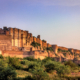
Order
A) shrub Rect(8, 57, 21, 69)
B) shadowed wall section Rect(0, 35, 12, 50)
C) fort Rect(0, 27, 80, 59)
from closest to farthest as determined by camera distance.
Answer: shrub Rect(8, 57, 21, 69) → fort Rect(0, 27, 80, 59) → shadowed wall section Rect(0, 35, 12, 50)

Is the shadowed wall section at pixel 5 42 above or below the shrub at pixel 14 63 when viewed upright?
above

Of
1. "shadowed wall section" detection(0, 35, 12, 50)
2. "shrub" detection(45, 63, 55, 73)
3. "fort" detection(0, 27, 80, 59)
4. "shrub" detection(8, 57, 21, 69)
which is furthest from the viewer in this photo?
"shadowed wall section" detection(0, 35, 12, 50)

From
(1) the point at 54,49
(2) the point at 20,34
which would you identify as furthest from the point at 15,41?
(1) the point at 54,49

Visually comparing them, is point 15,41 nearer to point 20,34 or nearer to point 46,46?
point 20,34

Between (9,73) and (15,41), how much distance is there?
22305 mm

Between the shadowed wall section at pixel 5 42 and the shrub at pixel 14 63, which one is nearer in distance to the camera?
the shrub at pixel 14 63

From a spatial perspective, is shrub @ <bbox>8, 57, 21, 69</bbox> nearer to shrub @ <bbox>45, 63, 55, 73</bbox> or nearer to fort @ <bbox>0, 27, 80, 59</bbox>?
shrub @ <bbox>45, 63, 55, 73</bbox>

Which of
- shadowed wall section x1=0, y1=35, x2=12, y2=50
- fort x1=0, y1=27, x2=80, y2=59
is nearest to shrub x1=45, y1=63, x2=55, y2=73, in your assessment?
fort x1=0, y1=27, x2=80, y2=59

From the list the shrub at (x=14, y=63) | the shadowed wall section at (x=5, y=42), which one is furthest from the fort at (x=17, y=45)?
the shrub at (x=14, y=63)

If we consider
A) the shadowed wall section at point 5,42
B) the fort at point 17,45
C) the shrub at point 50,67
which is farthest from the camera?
the shadowed wall section at point 5,42

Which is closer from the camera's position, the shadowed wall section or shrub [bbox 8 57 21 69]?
shrub [bbox 8 57 21 69]

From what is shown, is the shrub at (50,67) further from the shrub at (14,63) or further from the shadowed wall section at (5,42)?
the shadowed wall section at (5,42)

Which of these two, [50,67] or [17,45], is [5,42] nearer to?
[17,45]

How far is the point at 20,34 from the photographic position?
38.6 m
